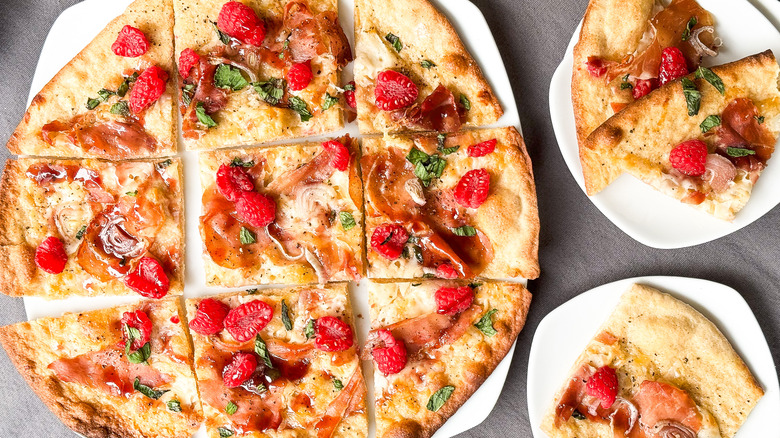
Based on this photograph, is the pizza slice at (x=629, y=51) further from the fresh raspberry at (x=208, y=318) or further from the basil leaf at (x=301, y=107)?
the fresh raspberry at (x=208, y=318)

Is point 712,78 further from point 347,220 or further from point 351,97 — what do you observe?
point 347,220

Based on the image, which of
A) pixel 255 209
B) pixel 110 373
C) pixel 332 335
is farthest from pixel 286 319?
pixel 110 373

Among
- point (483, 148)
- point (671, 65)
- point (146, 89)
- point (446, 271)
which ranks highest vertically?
point (146, 89)

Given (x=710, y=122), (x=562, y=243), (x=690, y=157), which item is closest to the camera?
(x=690, y=157)

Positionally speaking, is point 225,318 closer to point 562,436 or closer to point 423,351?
point 423,351

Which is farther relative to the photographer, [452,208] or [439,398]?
[452,208]

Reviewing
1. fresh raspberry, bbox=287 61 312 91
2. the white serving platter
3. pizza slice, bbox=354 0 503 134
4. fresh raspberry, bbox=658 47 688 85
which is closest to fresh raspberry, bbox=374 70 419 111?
pizza slice, bbox=354 0 503 134
